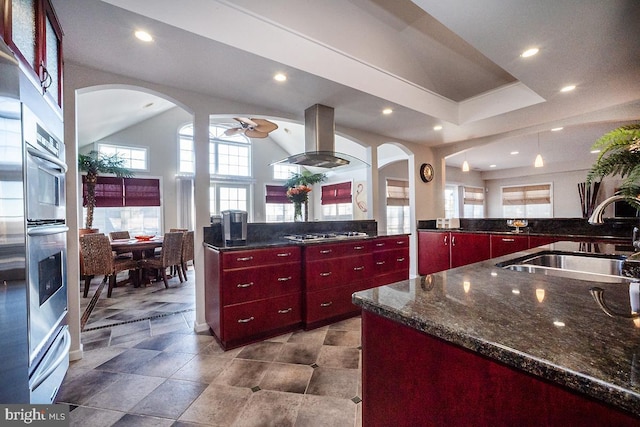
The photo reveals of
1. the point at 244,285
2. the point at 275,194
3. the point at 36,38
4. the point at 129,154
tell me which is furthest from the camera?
the point at 275,194

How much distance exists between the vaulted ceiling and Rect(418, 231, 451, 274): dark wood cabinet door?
1821 millimetres

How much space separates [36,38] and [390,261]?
3367mm

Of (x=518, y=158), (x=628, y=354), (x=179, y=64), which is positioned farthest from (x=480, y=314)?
(x=518, y=158)

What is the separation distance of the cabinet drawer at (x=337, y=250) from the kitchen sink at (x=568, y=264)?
1.61 metres

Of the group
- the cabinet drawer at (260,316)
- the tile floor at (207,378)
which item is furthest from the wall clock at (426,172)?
the cabinet drawer at (260,316)

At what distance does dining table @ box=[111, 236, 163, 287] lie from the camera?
3.99 metres

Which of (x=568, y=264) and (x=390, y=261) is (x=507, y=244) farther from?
(x=568, y=264)

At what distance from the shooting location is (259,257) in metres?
2.42

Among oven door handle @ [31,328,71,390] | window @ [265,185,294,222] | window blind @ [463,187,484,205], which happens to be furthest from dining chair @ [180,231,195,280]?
window blind @ [463,187,484,205]

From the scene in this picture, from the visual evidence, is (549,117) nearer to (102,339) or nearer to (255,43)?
(255,43)

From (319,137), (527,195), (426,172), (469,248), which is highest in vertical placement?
(319,137)

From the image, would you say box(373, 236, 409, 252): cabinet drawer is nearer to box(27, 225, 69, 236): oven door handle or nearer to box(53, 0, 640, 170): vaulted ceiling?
box(53, 0, 640, 170): vaulted ceiling

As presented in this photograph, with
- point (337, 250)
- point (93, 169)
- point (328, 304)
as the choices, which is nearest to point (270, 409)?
point (328, 304)

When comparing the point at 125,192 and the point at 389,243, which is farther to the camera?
the point at 125,192
